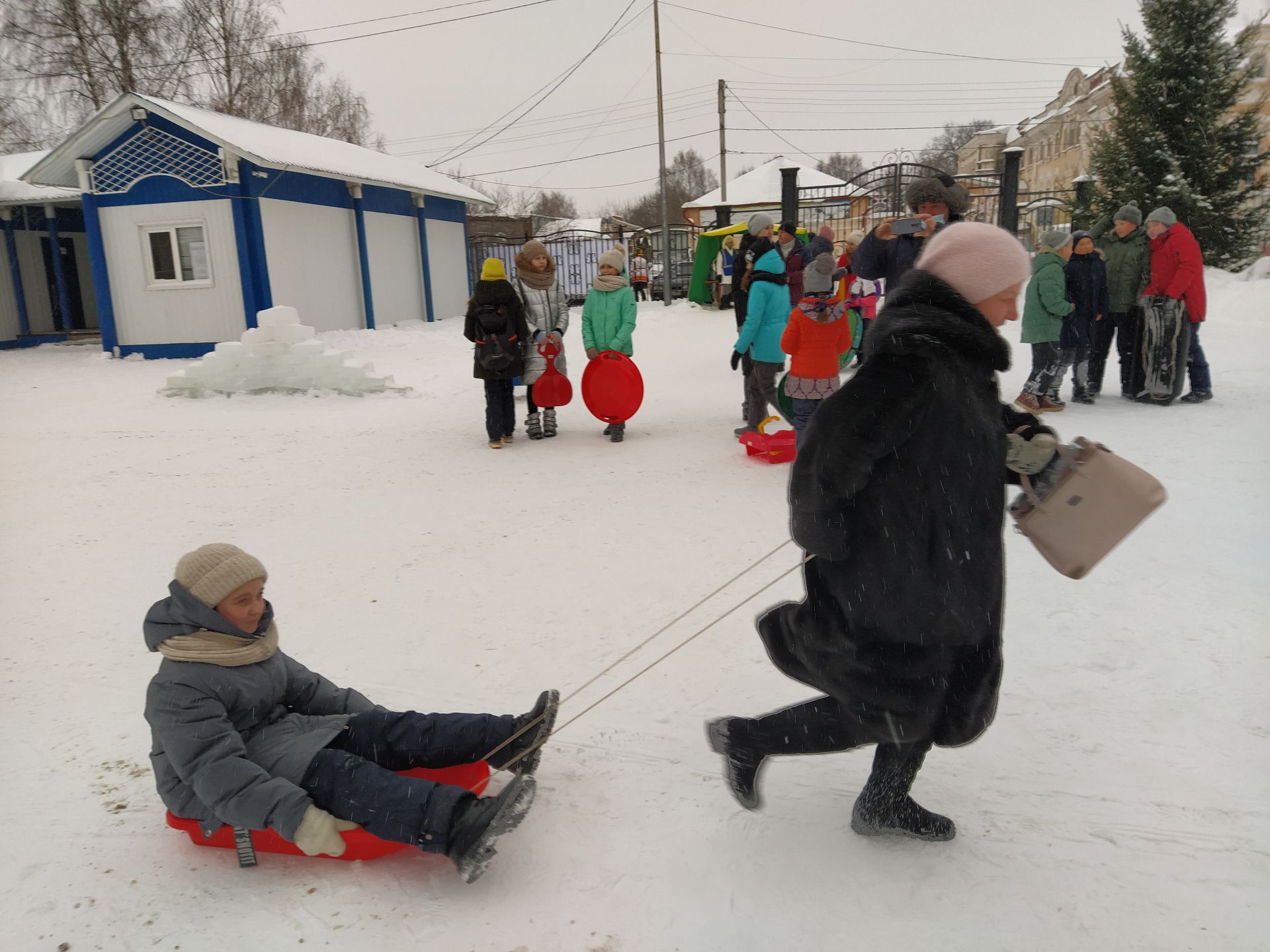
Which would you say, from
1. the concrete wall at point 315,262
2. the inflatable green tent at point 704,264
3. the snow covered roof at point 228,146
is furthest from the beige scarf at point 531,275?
the inflatable green tent at point 704,264

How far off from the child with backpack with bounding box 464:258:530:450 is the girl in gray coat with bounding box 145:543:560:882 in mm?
4987

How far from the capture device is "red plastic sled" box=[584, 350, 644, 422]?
7.72 metres

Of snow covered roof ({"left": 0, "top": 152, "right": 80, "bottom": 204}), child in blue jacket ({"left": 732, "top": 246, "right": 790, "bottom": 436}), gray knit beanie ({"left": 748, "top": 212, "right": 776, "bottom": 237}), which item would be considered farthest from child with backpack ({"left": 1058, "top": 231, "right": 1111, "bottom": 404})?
snow covered roof ({"left": 0, "top": 152, "right": 80, "bottom": 204})

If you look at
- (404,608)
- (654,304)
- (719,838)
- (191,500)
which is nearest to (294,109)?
(654,304)

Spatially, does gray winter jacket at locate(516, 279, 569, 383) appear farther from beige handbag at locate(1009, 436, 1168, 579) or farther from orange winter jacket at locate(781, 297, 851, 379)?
beige handbag at locate(1009, 436, 1168, 579)

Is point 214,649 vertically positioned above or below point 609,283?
below

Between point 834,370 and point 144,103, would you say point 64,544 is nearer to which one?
point 834,370

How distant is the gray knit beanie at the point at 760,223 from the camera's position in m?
7.58

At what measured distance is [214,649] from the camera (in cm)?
240

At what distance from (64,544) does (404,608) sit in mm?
2581

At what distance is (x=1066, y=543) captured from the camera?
2350mm

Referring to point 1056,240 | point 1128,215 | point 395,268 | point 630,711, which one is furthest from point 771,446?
point 395,268

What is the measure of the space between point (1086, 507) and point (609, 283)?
5.93 m

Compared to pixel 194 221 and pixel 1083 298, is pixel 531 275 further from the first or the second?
pixel 194 221
